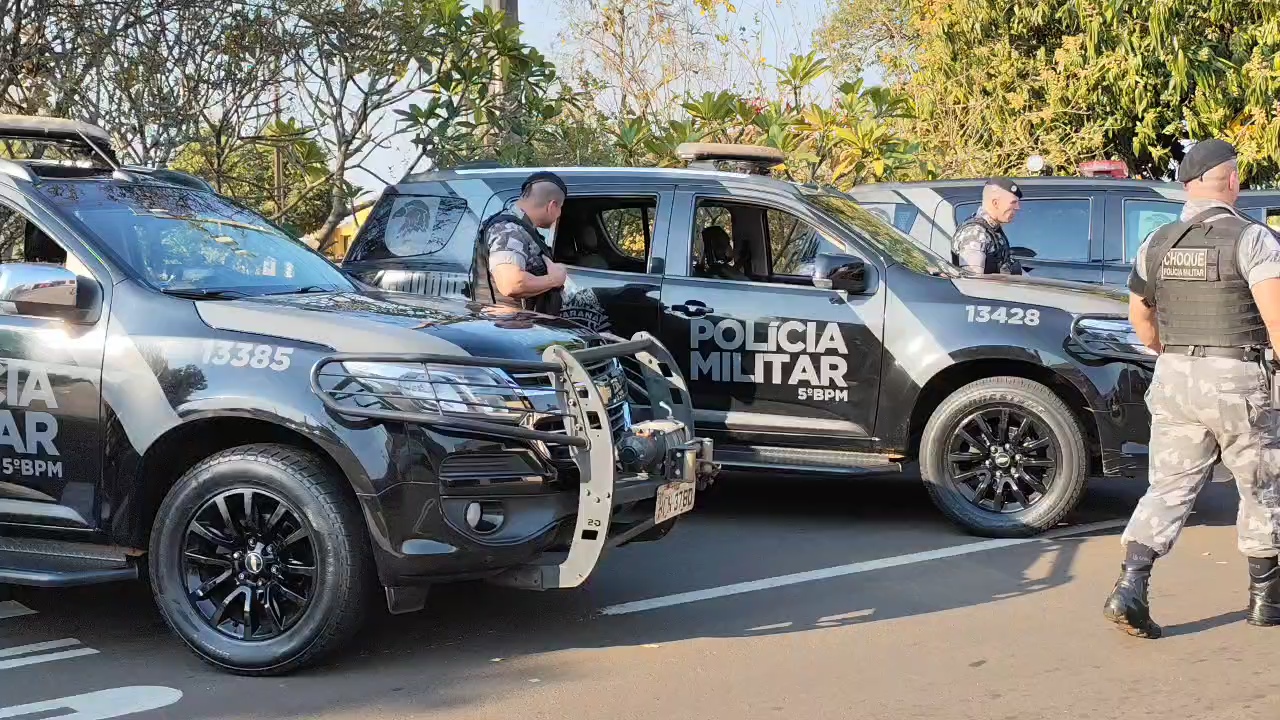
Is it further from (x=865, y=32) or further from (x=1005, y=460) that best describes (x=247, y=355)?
(x=865, y=32)

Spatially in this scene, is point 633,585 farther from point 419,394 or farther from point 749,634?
point 419,394

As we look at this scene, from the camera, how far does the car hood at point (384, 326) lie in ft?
15.5

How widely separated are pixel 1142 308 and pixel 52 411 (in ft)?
13.1

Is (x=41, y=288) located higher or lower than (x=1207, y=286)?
lower

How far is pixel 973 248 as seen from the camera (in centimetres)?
830

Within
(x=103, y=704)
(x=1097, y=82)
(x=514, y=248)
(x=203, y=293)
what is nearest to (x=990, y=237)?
(x=514, y=248)

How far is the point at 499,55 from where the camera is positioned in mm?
11594

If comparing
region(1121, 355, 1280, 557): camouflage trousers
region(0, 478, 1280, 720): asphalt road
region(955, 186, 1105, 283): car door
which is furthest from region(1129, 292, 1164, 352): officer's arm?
region(955, 186, 1105, 283): car door

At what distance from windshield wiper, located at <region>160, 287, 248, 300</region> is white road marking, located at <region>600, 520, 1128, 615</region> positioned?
186cm

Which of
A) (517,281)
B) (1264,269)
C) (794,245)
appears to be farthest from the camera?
(794,245)

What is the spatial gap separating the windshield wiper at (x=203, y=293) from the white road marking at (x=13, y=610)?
1.58 meters

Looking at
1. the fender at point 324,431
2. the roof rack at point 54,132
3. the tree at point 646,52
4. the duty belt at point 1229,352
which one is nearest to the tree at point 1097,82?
the tree at point 646,52

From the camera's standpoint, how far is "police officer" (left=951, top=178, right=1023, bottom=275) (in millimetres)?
8297

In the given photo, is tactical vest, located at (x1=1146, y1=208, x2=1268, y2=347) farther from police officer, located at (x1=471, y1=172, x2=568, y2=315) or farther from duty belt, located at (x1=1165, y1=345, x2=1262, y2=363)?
police officer, located at (x1=471, y1=172, x2=568, y2=315)
